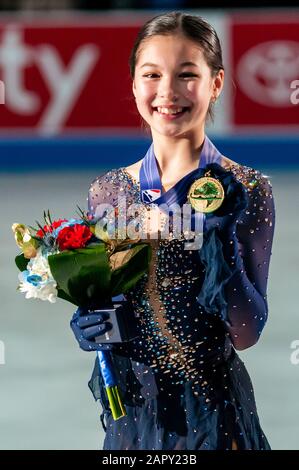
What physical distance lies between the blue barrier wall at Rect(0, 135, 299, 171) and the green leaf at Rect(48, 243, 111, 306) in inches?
307

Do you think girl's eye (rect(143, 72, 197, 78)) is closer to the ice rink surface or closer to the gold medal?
the gold medal

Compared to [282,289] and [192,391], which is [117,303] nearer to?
[192,391]

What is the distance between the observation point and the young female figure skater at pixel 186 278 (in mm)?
2232

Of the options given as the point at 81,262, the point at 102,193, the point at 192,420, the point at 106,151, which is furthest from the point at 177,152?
the point at 106,151

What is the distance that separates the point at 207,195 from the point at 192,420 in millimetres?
485

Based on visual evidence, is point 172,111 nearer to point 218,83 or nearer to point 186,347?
point 218,83

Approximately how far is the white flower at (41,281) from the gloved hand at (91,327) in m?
0.06

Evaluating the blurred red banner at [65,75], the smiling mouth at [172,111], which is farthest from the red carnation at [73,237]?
the blurred red banner at [65,75]

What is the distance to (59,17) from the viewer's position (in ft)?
33.0

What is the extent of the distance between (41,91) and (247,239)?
25.8 feet

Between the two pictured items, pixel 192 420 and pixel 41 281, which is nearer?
pixel 41 281

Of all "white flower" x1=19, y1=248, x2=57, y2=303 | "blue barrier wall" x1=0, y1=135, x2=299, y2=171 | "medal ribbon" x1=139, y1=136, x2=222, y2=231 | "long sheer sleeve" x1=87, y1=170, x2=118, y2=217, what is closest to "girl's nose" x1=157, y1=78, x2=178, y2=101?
"medal ribbon" x1=139, y1=136, x2=222, y2=231

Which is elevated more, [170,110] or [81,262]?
[170,110]

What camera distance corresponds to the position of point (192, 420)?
2361 mm
